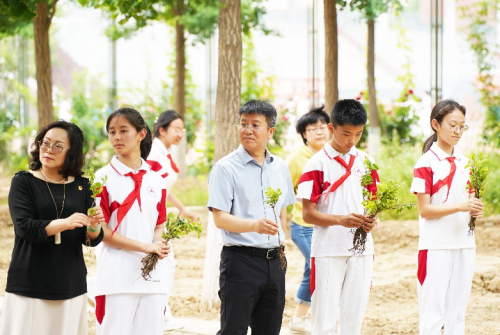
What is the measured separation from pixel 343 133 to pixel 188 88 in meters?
16.2

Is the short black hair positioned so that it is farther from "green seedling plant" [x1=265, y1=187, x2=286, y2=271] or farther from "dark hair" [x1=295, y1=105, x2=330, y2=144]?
"dark hair" [x1=295, y1=105, x2=330, y2=144]

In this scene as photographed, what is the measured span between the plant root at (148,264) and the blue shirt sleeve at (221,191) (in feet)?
1.39

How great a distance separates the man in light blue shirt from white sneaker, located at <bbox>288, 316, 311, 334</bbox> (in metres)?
2.08

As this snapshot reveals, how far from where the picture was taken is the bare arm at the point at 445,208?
16.5 ft

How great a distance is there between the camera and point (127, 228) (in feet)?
14.5

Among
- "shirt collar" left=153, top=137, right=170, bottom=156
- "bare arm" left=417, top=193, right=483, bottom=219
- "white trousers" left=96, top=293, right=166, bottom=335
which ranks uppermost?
"shirt collar" left=153, top=137, right=170, bottom=156

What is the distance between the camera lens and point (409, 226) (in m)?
11.9

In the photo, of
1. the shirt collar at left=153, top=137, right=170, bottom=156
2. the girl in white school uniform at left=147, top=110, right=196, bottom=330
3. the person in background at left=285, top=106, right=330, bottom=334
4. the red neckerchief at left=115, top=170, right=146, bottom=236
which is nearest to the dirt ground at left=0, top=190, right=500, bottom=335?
the person in background at left=285, top=106, right=330, bottom=334

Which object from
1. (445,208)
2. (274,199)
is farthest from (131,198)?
(445,208)

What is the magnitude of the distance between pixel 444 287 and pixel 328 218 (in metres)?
1.01

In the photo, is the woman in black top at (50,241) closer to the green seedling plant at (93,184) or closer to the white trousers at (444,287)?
the green seedling plant at (93,184)

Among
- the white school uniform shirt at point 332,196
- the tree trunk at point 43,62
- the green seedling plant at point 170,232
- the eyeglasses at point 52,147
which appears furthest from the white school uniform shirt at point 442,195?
the tree trunk at point 43,62

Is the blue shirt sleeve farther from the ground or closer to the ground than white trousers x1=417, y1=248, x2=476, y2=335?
farther from the ground

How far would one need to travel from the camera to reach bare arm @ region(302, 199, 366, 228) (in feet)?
15.7
